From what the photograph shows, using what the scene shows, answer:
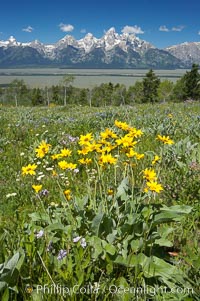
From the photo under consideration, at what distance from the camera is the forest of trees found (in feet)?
247

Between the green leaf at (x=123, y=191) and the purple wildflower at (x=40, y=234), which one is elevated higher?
the green leaf at (x=123, y=191)

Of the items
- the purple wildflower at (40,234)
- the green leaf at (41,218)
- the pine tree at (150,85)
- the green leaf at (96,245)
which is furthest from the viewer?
the pine tree at (150,85)

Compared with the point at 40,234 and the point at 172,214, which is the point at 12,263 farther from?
the point at 172,214

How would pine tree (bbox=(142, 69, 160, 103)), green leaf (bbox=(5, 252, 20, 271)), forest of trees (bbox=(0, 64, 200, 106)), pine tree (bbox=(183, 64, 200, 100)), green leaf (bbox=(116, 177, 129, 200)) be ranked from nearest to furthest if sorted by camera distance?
green leaf (bbox=(5, 252, 20, 271))
green leaf (bbox=(116, 177, 129, 200))
pine tree (bbox=(183, 64, 200, 100))
forest of trees (bbox=(0, 64, 200, 106))
pine tree (bbox=(142, 69, 160, 103))

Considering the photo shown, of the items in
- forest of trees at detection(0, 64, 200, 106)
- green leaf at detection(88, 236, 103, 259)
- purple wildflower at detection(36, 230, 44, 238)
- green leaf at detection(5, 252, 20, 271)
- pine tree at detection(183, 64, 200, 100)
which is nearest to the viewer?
green leaf at detection(5, 252, 20, 271)

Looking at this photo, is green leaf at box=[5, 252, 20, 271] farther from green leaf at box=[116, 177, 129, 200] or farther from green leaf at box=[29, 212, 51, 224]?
Answer: green leaf at box=[116, 177, 129, 200]

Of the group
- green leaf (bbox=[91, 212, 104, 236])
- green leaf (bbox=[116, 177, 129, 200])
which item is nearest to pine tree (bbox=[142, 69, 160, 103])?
green leaf (bbox=[116, 177, 129, 200])

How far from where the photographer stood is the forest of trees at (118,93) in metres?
75.4

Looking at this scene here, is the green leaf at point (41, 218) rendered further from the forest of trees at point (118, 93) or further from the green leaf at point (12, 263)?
the forest of trees at point (118, 93)

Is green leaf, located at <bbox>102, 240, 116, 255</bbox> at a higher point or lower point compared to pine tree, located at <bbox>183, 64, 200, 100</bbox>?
lower

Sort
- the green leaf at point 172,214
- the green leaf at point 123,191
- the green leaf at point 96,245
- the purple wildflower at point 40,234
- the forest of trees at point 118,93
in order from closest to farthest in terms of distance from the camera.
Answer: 1. the green leaf at point 96,245
2. the purple wildflower at point 40,234
3. the green leaf at point 172,214
4. the green leaf at point 123,191
5. the forest of trees at point 118,93

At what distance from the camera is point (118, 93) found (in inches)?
4267

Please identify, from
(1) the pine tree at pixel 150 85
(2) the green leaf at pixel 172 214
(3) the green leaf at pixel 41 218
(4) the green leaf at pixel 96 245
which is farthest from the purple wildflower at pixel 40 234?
(1) the pine tree at pixel 150 85

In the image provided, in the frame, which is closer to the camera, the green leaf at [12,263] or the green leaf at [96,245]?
the green leaf at [12,263]
